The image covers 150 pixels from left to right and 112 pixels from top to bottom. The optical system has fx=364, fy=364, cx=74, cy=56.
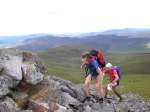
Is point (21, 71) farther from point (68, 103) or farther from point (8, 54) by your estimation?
point (68, 103)

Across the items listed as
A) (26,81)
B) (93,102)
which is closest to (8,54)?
(26,81)

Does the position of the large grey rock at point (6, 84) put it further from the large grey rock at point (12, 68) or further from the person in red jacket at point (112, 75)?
the person in red jacket at point (112, 75)

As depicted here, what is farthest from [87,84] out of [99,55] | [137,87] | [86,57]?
[137,87]

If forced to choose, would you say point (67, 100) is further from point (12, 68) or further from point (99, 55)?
point (12, 68)

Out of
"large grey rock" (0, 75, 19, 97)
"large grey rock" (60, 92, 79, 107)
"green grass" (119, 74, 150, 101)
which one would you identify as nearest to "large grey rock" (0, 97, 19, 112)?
"large grey rock" (0, 75, 19, 97)

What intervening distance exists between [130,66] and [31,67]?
167474mm

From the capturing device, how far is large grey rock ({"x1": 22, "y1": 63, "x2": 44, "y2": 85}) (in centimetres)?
2433

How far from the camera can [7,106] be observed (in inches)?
866

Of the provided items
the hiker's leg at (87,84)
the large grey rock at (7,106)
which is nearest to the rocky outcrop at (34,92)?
the large grey rock at (7,106)

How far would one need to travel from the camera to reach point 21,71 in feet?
79.2


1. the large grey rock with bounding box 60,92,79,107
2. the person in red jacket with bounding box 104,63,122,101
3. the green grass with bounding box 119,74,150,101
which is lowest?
the green grass with bounding box 119,74,150,101

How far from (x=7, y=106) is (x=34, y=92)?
3.08m

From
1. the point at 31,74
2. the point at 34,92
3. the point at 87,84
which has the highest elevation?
the point at 31,74

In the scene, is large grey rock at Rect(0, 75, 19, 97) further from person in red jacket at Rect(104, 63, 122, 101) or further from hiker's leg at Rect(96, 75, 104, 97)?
person in red jacket at Rect(104, 63, 122, 101)
